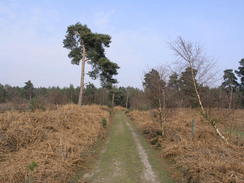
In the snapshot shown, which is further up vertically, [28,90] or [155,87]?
[28,90]

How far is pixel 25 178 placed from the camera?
15.0 ft

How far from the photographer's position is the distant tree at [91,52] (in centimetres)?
1877

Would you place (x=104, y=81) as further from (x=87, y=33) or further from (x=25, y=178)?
(x=25, y=178)

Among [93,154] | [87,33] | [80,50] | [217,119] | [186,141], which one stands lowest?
[93,154]

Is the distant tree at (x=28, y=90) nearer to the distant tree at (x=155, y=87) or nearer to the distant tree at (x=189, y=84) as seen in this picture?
the distant tree at (x=155, y=87)

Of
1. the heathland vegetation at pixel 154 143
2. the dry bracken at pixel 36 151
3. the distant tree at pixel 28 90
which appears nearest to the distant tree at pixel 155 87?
the heathland vegetation at pixel 154 143

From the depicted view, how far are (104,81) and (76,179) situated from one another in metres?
15.0

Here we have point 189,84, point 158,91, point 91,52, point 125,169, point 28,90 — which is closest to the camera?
point 125,169

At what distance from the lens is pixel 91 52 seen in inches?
763

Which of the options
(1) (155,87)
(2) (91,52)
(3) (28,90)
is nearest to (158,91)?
(1) (155,87)

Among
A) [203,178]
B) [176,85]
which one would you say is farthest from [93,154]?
[176,85]

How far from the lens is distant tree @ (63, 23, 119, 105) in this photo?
18766mm

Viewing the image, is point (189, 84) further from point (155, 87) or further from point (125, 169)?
point (125, 169)

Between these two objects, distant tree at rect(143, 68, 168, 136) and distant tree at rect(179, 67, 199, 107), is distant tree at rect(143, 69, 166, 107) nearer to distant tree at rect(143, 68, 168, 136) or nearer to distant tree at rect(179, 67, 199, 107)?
distant tree at rect(143, 68, 168, 136)
